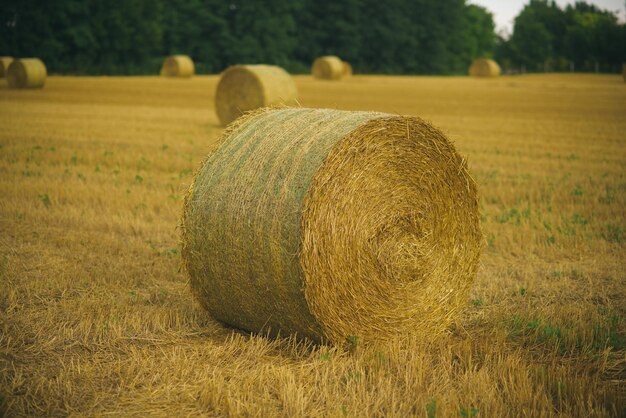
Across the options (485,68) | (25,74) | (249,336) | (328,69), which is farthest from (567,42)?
(249,336)

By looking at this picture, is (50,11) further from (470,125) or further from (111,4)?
(470,125)

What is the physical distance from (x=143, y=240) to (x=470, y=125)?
13.1 metres

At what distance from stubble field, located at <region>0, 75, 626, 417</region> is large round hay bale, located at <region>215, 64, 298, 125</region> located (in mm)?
5590

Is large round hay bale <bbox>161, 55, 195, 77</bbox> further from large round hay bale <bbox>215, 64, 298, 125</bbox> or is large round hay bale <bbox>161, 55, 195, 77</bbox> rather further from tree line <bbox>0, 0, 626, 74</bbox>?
large round hay bale <bbox>215, 64, 298, 125</bbox>

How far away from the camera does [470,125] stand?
64.6 feet

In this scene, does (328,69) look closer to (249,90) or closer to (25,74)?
(25,74)

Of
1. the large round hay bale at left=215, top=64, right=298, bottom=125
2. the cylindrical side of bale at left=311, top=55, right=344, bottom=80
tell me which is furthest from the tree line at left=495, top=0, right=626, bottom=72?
the large round hay bale at left=215, top=64, right=298, bottom=125

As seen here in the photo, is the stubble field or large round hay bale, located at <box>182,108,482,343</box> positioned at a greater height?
large round hay bale, located at <box>182,108,482,343</box>

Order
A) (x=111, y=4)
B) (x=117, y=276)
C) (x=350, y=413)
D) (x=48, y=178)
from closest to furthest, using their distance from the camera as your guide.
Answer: (x=350, y=413) → (x=117, y=276) → (x=48, y=178) → (x=111, y=4)

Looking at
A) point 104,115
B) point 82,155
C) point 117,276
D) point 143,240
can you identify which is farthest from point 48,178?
point 104,115

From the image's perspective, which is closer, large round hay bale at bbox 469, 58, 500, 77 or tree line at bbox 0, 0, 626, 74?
tree line at bbox 0, 0, 626, 74

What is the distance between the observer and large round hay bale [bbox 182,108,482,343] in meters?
4.96

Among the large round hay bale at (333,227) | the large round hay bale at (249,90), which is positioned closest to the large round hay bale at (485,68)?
the large round hay bale at (249,90)

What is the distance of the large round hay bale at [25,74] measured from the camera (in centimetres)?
3022
